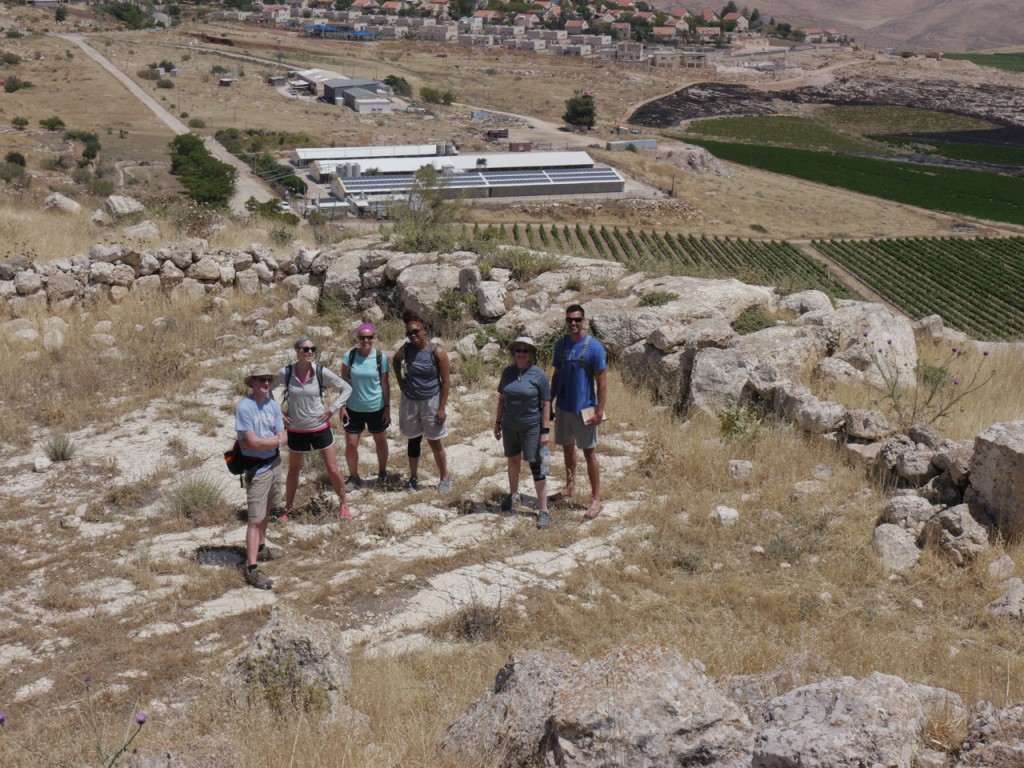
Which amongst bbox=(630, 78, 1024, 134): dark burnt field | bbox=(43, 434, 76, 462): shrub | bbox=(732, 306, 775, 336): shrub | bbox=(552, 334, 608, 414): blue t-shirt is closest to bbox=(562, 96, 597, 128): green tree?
bbox=(630, 78, 1024, 134): dark burnt field

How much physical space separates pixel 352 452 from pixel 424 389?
973 mm

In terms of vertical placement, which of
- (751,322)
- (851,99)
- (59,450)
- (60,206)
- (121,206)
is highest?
(851,99)

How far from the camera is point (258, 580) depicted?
Result: 22.2 ft

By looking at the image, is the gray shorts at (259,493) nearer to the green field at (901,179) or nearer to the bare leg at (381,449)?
the bare leg at (381,449)

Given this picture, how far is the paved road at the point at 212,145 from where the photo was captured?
55.7 meters

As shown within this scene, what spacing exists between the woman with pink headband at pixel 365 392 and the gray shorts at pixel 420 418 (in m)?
0.20

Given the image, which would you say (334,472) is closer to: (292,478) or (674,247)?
(292,478)

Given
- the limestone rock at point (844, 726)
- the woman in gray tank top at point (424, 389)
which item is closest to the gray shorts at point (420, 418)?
the woman in gray tank top at point (424, 389)

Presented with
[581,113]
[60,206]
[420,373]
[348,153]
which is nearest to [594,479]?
[420,373]

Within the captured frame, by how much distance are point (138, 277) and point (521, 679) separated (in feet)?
41.3

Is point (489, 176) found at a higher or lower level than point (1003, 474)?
lower

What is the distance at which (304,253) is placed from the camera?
15.2 metres

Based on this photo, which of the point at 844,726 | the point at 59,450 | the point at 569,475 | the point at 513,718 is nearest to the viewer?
the point at 844,726

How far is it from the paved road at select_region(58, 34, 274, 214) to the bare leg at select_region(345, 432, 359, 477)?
29996mm
